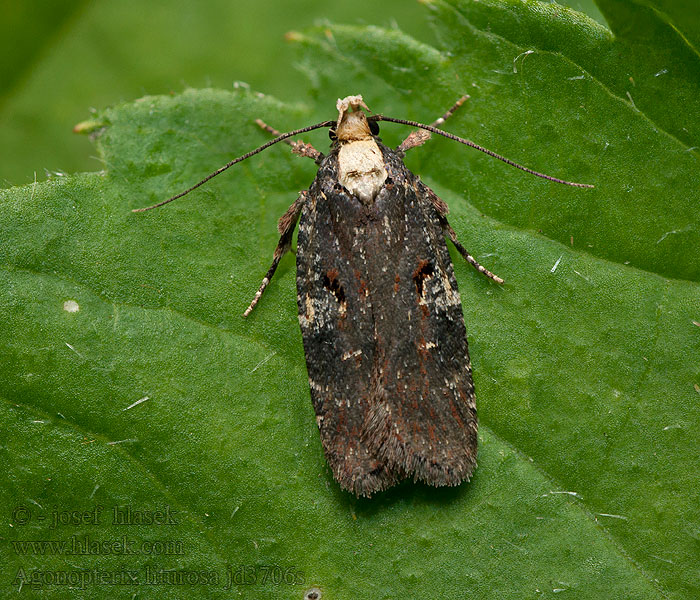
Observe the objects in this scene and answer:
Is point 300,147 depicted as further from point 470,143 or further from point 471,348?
point 471,348

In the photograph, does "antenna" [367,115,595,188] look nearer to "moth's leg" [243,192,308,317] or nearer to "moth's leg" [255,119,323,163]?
"moth's leg" [255,119,323,163]

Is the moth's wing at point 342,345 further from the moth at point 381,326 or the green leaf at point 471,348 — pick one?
the green leaf at point 471,348

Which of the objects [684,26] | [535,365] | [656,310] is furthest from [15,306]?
[684,26]

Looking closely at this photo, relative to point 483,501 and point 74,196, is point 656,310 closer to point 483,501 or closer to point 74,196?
point 483,501

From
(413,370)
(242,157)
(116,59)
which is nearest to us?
(413,370)

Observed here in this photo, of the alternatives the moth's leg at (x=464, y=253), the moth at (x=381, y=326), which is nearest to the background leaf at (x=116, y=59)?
the moth at (x=381, y=326)

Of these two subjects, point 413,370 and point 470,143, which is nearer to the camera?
point 413,370

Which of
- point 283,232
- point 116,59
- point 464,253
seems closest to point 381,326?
point 464,253

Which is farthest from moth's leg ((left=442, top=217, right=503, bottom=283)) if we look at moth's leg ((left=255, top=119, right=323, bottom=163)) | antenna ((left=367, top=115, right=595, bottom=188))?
moth's leg ((left=255, top=119, right=323, bottom=163))
